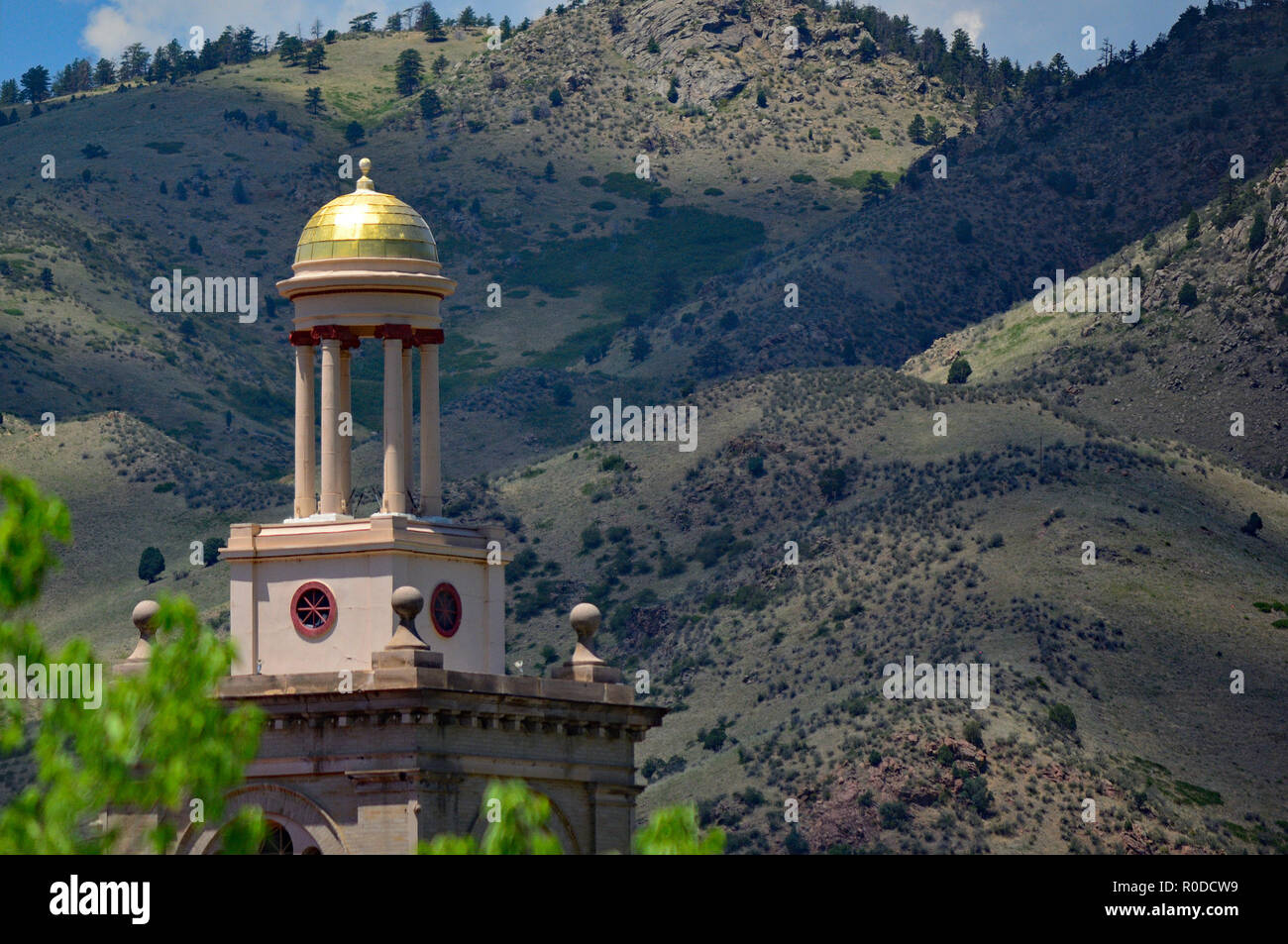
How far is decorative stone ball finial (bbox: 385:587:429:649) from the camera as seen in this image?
160ft

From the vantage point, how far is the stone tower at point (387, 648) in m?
48.7

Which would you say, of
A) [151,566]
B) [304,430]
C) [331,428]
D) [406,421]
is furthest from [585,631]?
[151,566]

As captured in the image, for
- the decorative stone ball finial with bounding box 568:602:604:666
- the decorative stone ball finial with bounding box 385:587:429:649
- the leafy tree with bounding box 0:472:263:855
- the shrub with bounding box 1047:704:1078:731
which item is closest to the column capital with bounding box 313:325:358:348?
the decorative stone ball finial with bounding box 385:587:429:649

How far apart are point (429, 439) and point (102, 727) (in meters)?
22.2

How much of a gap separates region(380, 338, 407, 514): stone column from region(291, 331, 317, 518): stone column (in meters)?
1.42

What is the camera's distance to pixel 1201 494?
180 m

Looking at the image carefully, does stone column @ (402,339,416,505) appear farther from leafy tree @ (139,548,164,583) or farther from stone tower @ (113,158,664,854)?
leafy tree @ (139,548,164,583)

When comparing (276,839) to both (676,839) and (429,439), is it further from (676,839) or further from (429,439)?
(676,839)

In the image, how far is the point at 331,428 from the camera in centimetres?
5244

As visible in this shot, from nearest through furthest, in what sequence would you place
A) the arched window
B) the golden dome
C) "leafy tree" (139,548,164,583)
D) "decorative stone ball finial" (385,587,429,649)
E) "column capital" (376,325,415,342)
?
"decorative stone ball finial" (385,587,429,649)
the arched window
"column capital" (376,325,415,342)
the golden dome
"leafy tree" (139,548,164,583)

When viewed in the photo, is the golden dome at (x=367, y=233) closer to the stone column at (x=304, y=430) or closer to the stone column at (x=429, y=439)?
the stone column at (x=304, y=430)

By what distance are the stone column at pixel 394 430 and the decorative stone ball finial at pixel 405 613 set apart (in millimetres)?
3401
